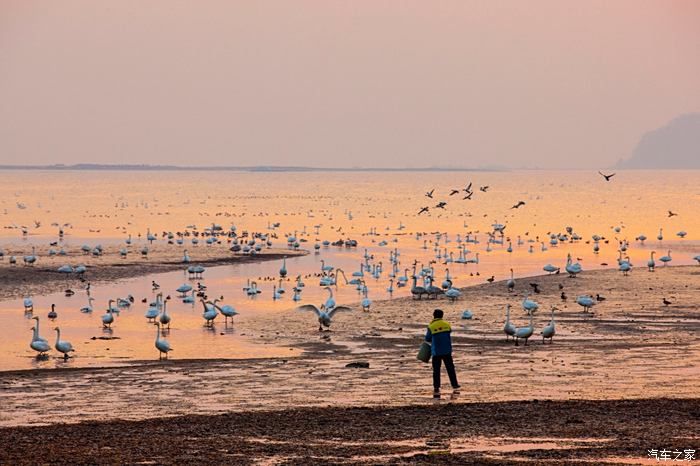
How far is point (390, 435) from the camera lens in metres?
17.9

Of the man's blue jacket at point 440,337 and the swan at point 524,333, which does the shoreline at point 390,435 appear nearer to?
the man's blue jacket at point 440,337

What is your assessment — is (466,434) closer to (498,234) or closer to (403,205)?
(498,234)

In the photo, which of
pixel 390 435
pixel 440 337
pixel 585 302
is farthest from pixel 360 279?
pixel 390 435

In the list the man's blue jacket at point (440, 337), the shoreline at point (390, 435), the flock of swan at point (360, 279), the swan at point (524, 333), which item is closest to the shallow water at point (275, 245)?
the flock of swan at point (360, 279)

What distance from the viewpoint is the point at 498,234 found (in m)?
78.2

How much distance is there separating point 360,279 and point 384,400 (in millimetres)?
25480

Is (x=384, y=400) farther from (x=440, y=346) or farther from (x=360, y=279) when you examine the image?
(x=360, y=279)

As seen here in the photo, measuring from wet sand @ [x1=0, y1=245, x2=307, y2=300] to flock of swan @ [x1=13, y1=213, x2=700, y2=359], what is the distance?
1.85 feet

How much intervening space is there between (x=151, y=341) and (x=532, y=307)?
10.7m

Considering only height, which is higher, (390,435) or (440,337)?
(440,337)

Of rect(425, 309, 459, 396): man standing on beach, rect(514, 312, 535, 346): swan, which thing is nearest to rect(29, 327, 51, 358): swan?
rect(425, 309, 459, 396): man standing on beach

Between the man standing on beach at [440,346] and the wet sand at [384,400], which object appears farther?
the man standing on beach at [440,346]

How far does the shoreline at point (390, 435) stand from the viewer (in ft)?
53.6

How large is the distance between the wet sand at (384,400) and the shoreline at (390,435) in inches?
1.2
